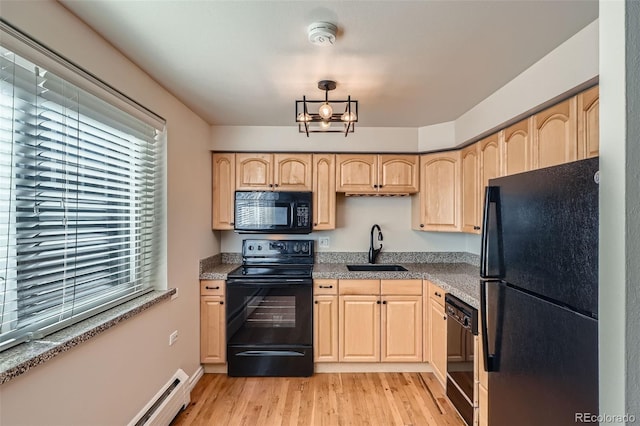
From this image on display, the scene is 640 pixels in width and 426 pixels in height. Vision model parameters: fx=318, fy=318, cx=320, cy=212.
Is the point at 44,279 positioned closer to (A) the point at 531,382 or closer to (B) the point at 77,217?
(B) the point at 77,217

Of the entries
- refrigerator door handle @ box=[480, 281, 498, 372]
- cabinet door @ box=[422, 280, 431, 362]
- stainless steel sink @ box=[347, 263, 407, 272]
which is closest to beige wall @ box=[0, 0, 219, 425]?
stainless steel sink @ box=[347, 263, 407, 272]

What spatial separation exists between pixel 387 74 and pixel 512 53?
27.0 inches

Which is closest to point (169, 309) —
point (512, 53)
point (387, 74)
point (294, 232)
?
point (294, 232)

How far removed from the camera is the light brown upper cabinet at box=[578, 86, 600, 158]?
1.57 m

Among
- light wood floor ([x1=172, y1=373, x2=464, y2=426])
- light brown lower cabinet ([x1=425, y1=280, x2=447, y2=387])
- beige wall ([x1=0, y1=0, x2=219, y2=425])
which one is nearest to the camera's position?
beige wall ([x1=0, y1=0, x2=219, y2=425])

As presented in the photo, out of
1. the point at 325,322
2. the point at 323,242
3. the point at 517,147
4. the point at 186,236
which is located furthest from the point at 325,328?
the point at 517,147

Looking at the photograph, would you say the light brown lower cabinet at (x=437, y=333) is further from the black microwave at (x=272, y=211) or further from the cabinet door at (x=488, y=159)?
the black microwave at (x=272, y=211)

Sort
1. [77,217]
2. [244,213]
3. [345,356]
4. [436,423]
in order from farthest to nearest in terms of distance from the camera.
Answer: [244,213] → [345,356] → [436,423] → [77,217]

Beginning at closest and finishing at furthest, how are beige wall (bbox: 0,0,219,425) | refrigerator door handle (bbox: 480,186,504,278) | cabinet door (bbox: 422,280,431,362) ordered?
beige wall (bbox: 0,0,219,425) → refrigerator door handle (bbox: 480,186,504,278) → cabinet door (bbox: 422,280,431,362)

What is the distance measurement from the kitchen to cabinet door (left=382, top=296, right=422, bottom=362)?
76cm

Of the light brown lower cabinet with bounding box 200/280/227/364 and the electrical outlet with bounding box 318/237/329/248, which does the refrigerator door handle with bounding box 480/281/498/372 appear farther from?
the light brown lower cabinet with bounding box 200/280/227/364

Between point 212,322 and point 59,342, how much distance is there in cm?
169

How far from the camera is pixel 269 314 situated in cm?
291

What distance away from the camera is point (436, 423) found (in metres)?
2.25
